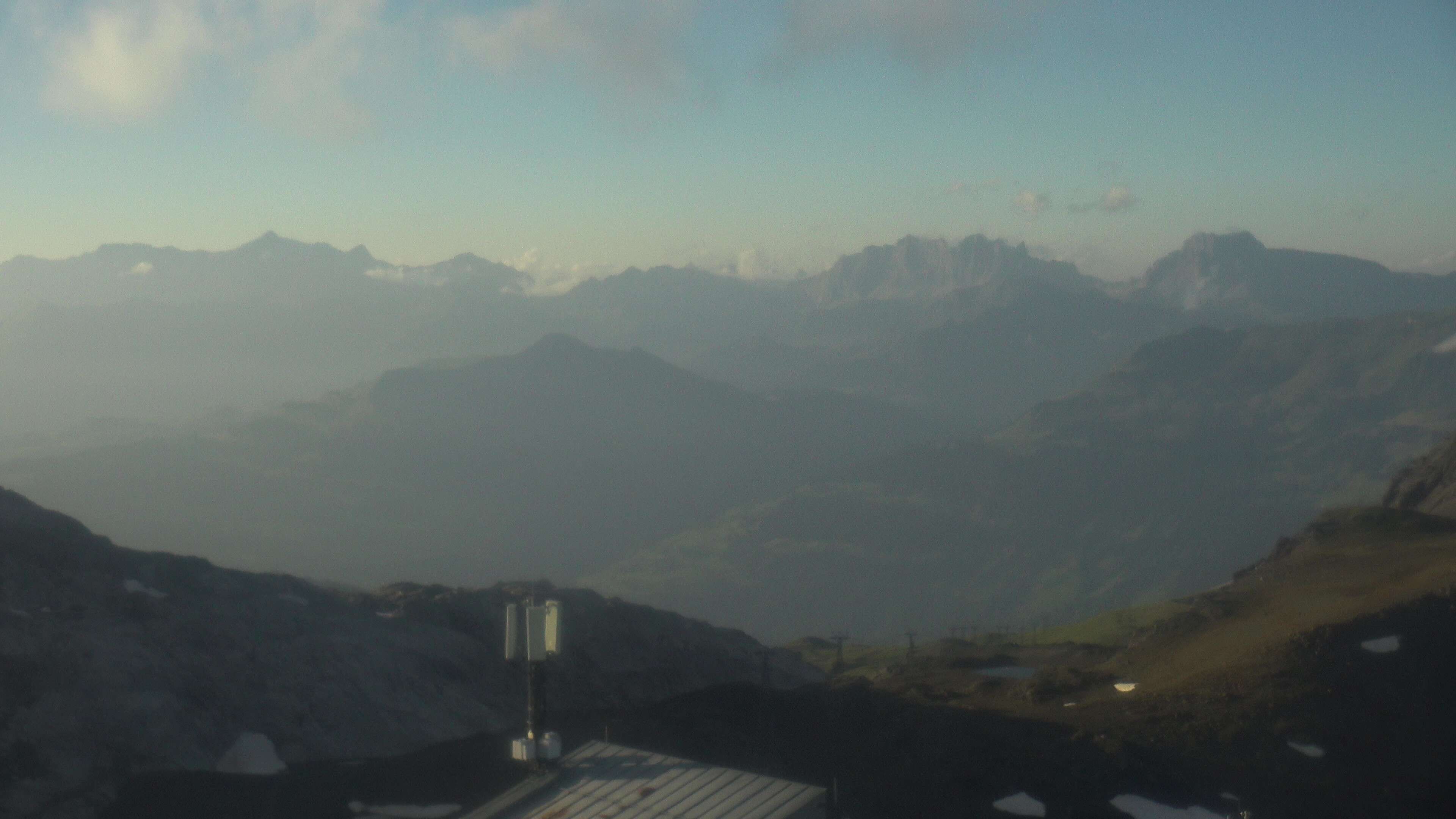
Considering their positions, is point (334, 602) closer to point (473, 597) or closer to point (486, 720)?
point (473, 597)

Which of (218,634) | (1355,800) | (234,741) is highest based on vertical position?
(218,634)

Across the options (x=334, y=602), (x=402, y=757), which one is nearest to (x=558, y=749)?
(x=402, y=757)

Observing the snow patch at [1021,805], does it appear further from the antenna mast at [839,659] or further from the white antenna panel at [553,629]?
the antenna mast at [839,659]

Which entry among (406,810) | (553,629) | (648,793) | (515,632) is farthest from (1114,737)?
(515,632)

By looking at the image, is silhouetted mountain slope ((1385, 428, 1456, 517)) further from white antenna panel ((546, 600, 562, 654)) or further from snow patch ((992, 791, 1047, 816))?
white antenna panel ((546, 600, 562, 654))

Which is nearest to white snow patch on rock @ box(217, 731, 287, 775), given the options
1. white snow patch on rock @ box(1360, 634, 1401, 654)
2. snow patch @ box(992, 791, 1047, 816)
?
snow patch @ box(992, 791, 1047, 816)

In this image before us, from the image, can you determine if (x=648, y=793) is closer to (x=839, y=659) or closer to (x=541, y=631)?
(x=541, y=631)

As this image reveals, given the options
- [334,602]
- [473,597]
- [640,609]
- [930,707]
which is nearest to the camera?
[930,707]

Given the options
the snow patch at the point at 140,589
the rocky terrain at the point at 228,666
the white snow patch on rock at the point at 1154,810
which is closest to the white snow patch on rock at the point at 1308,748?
the white snow patch on rock at the point at 1154,810
